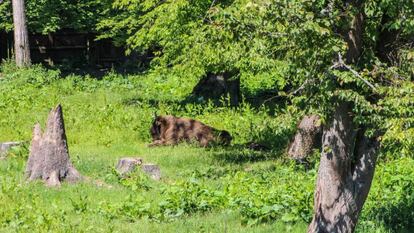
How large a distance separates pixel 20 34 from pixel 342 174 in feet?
74.1

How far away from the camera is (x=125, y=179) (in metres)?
12.2

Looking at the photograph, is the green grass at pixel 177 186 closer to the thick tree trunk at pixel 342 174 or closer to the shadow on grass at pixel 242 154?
the shadow on grass at pixel 242 154

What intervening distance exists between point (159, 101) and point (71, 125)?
4311 millimetres

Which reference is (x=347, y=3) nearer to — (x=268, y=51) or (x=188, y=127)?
(x=268, y=51)

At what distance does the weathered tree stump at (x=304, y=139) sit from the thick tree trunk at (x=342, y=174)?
19.8 feet

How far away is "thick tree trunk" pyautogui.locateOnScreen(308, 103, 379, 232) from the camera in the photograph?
7996 millimetres

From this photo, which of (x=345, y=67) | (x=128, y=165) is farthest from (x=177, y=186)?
(x=345, y=67)


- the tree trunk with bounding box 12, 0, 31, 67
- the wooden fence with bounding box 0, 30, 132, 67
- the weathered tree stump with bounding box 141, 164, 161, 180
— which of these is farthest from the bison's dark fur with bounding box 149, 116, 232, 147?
the wooden fence with bounding box 0, 30, 132, 67

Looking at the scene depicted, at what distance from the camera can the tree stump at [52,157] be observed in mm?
12047

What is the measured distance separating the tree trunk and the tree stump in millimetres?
17219

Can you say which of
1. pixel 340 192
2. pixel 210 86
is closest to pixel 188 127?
pixel 210 86

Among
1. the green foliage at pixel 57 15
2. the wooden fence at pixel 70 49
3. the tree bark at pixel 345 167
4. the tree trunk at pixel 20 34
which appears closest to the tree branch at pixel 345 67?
the tree bark at pixel 345 167

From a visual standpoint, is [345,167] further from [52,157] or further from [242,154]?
[242,154]

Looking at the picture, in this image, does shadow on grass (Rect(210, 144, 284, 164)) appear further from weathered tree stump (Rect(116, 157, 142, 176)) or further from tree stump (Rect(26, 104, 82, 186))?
tree stump (Rect(26, 104, 82, 186))
